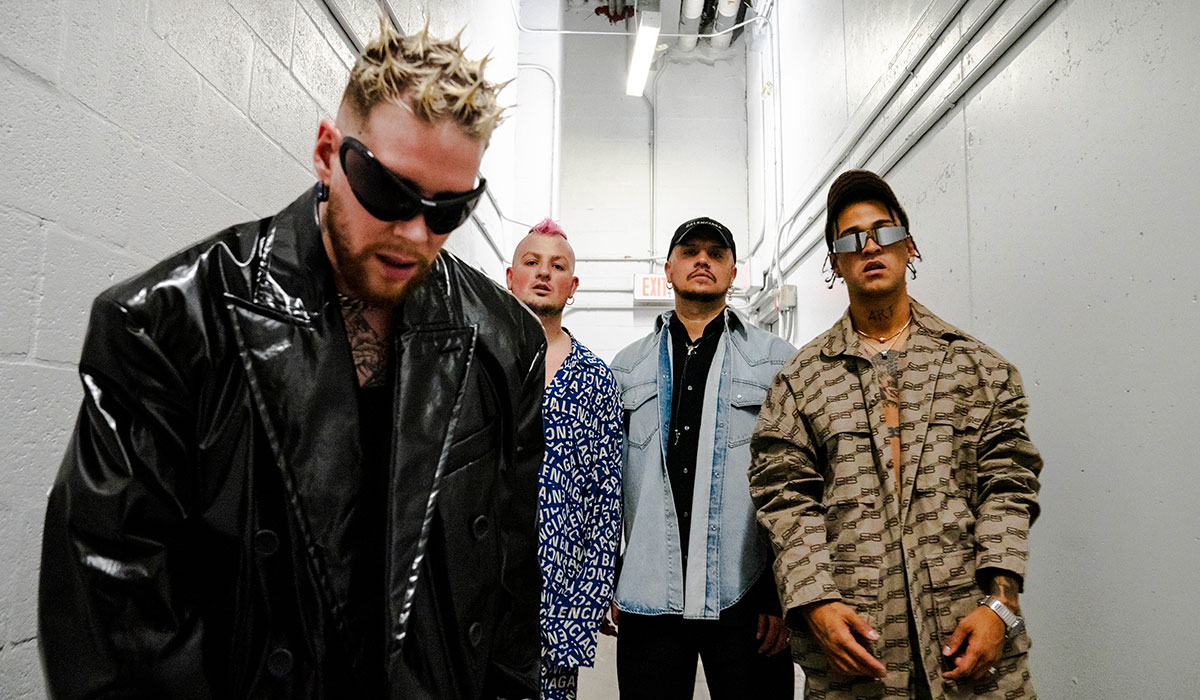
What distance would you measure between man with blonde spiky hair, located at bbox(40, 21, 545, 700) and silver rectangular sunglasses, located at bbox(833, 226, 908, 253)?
3.44 feet

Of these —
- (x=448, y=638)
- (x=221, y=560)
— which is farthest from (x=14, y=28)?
(x=448, y=638)

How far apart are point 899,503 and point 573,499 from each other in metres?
0.71

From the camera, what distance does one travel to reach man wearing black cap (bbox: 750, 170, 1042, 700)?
130 cm

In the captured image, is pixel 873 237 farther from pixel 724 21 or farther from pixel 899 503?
pixel 724 21

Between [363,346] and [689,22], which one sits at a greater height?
[689,22]

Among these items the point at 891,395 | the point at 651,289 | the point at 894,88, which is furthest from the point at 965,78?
the point at 651,289

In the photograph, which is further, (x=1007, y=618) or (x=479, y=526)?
(x=1007, y=618)

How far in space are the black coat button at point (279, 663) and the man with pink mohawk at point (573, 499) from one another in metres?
0.69

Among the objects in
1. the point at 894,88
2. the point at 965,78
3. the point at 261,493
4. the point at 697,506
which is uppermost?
the point at 894,88

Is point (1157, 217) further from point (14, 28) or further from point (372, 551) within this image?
point (14, 28)

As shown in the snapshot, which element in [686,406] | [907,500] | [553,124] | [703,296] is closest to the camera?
[907,500]

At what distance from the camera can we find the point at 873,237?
167 cm

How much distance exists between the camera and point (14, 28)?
0.96m

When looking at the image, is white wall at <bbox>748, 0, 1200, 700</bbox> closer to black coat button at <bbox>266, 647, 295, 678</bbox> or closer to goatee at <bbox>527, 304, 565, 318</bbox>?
goatee at <bbox>527, 304, 565, 318</bbox>
